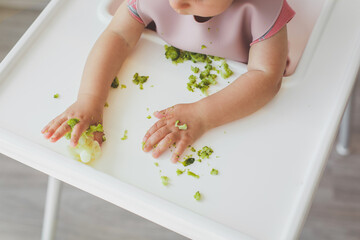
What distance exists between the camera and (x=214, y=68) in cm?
77

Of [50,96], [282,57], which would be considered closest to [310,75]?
[282,57]

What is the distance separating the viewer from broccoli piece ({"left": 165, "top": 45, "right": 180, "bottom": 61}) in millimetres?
777

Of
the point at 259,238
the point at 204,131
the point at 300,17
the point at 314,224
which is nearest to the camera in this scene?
the point at 259,238

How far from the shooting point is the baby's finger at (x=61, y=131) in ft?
2.22

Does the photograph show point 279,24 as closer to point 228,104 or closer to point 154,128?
point 228,104

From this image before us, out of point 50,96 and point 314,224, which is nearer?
point 50,96

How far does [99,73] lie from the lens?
0.73 meters

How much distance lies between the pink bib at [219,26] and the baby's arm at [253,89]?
1.2 inches

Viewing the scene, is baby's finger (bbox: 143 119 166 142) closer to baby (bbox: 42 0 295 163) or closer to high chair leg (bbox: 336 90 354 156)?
baby (bbox: 42 0 295 163)

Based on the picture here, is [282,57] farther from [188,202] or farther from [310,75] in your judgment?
[188,202]

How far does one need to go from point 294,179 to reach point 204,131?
0.49 ft

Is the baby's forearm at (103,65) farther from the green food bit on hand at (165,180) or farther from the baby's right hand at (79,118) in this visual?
the green food bit on hand at (165,180)

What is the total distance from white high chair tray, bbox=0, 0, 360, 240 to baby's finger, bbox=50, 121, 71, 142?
11mm

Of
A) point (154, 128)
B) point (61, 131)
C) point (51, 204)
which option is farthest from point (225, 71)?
point (51, 204)
